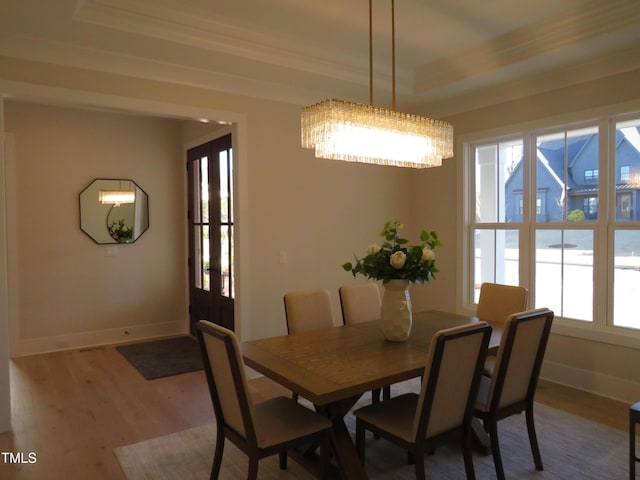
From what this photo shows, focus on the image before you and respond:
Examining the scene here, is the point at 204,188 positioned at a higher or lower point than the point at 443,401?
higher

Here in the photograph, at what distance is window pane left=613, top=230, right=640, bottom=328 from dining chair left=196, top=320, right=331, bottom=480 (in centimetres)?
274

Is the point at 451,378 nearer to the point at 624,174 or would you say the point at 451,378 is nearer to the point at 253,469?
the point at 253,469

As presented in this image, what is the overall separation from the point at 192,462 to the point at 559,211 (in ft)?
11.5

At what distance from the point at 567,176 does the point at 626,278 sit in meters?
0.96

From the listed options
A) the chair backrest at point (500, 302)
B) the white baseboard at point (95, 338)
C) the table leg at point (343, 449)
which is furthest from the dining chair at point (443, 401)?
the white baseboard at point (95, 338)

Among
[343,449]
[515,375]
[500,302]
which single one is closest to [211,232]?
[500,302]

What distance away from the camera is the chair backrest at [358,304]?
11.2 ft

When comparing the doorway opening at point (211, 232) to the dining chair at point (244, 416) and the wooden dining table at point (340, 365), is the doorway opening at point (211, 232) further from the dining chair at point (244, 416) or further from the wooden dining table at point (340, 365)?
the dining chair at point (244, 416)

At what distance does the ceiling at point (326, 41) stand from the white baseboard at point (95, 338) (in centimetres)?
322

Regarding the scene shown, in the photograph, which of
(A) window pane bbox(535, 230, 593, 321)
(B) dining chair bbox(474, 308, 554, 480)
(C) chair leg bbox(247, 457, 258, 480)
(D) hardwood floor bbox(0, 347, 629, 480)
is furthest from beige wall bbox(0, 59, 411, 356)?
(B) dining chair bbox(474, 308, 554, 480)

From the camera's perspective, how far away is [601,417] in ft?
10.9

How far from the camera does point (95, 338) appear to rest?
17.8 ft

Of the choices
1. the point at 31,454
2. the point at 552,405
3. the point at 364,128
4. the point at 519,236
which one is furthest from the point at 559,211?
the point at 31,454

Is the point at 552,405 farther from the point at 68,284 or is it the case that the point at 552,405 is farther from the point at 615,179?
the point at 68,284
